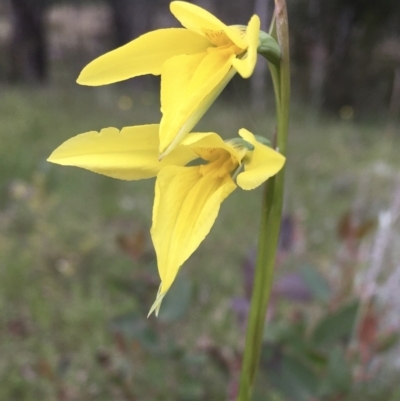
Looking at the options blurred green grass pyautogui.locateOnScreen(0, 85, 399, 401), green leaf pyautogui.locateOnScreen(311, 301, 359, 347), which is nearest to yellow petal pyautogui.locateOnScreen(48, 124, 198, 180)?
blurred green grass pyautogui.locateOnScreen(0, 85, 399, 401)

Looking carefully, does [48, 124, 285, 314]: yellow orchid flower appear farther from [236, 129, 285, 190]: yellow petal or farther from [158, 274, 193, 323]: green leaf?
[158, 274, 193, 323]: green leaf

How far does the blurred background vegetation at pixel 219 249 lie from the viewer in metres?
0.99

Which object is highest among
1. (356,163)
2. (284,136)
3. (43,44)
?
(284,136)

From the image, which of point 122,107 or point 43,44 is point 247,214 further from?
point 43,44

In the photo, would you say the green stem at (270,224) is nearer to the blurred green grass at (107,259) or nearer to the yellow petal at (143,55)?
the yellow petal at (143,55)

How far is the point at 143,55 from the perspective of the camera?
453 millimetres

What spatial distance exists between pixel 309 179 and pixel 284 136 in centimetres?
257

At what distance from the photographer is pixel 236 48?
0.44m

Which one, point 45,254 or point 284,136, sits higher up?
point 284,136

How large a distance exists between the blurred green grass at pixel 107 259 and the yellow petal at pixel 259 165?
333mm

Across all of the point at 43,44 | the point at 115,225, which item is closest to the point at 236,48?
the point at 115,225

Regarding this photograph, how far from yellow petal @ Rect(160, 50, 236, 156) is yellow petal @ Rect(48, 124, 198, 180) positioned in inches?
1.9

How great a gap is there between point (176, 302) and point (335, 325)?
0.27 meters

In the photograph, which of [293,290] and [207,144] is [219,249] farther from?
[207,144]
